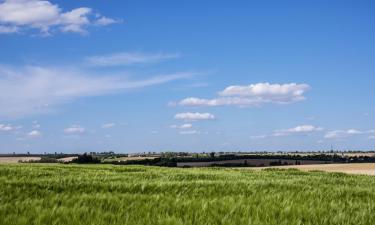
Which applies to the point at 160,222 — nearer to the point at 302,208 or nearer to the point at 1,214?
the point at 1,214

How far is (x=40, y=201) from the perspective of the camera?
810 centimetres

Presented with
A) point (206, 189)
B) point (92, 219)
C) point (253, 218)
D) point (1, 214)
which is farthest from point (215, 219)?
point (206, 189)

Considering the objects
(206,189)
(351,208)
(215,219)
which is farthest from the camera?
A: (206,189)

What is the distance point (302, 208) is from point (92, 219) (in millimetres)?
3509

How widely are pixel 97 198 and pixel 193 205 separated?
5.27 ft

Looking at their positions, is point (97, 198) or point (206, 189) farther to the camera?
point (206, 189)

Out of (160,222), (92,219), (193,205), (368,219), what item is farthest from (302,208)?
(92,219)

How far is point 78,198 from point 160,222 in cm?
257

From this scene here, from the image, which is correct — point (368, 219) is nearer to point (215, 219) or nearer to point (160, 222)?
→ point (215, 219)

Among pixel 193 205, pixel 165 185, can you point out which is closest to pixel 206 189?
pixel 165 185

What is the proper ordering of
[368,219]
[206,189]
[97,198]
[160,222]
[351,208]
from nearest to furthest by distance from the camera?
[160,222] → [368,219] → [97,198] → [351,208] → [206,189]

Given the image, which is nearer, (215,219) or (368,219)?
(215,219)

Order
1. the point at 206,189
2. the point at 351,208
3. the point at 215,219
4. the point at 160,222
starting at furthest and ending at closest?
the point at 206,189, the point at 351,208, the point at 215,219, the point at 160,222

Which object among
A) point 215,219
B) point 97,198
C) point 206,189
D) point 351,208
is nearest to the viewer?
point 215,219
